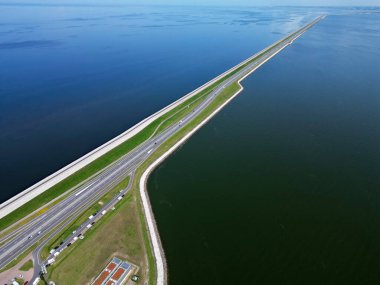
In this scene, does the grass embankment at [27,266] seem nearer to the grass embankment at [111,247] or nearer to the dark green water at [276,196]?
the grass embankment at [111,247]

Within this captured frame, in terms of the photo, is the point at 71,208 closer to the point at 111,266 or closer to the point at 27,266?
the point at 27,266

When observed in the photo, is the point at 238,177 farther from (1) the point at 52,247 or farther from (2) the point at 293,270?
(1) the point at 52,247

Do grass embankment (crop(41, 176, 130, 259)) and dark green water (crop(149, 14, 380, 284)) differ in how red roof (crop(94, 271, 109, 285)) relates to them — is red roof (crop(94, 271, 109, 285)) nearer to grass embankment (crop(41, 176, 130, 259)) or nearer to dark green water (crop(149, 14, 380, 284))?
dark green water (crop(149, 14, 380, 284))

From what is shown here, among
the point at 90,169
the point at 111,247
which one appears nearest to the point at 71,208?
the point at 90,169

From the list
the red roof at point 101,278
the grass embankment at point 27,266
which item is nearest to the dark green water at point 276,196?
the red roof at point 101,278

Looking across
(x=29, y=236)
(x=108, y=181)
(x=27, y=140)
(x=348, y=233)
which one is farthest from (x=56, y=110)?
(x=348, y=233)

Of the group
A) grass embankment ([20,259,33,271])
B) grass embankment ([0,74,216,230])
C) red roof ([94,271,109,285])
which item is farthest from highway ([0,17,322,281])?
red roof ([94,271,109,285])

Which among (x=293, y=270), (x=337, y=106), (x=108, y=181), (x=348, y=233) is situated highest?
(x=337, y=106)
